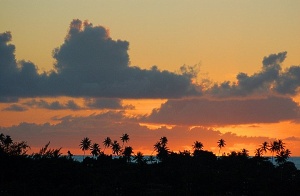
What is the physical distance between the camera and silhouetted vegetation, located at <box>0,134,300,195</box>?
61.5m

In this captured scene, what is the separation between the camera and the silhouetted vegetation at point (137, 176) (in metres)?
61.5

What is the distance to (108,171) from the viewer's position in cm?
13188

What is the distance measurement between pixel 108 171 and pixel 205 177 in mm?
33126

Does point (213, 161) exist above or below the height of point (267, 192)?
above

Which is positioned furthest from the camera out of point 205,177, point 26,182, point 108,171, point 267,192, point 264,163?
point 264,163

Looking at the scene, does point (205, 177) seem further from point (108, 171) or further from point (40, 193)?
point (40, 193)

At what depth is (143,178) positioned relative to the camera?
12431 cm

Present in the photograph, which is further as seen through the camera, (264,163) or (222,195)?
(264,163)

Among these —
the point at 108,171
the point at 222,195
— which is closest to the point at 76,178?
the point at 222,195

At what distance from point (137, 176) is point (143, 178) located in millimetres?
1434

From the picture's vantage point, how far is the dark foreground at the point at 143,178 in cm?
6144

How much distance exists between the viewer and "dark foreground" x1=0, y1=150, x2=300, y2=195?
61438 mm

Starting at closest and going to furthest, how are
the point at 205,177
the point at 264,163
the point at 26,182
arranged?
the point at 26,182, the point at 205,177, the point at 264,163

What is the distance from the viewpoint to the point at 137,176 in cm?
12388
